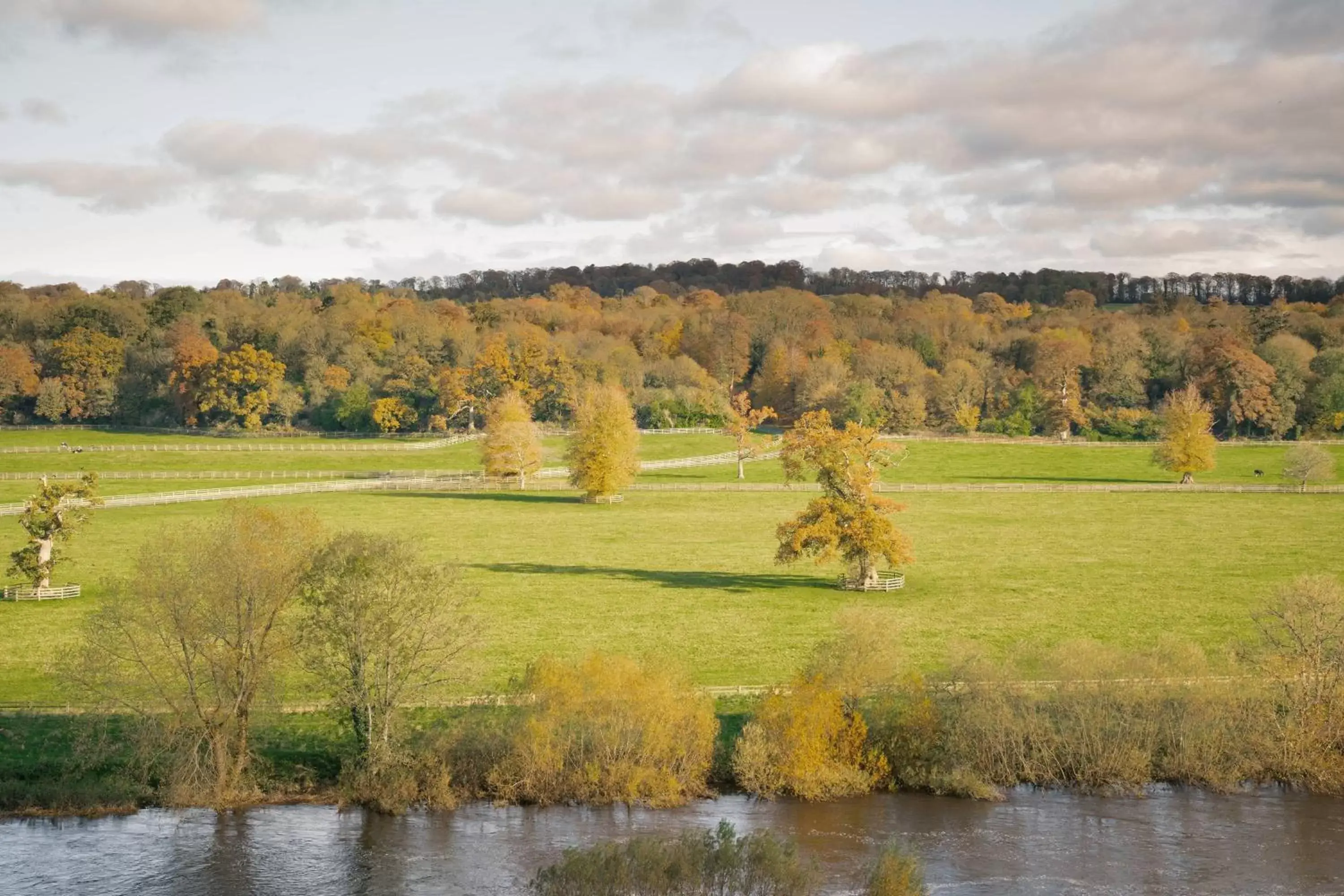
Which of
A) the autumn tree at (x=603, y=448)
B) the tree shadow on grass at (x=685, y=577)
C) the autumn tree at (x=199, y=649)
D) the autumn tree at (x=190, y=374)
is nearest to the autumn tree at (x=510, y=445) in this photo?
the autumn tree at (x=603, y=448)

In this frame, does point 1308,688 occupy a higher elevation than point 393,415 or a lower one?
lower

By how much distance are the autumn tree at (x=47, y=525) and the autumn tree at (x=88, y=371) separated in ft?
297

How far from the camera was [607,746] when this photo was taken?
34.0 m

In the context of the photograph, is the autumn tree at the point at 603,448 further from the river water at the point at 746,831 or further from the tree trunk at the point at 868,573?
the river water at the point at 746,831

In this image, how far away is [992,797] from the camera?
34.2m

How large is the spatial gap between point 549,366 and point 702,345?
33058 millimetres

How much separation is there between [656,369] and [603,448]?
58.6 metres

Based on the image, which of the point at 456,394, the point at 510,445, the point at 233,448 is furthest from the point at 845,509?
the point at 233,448

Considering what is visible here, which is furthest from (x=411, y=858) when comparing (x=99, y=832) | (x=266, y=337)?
(x=266, y=337)

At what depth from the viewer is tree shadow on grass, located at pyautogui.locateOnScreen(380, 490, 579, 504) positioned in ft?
300

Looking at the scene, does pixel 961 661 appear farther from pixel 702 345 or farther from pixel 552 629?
pixel 702 345

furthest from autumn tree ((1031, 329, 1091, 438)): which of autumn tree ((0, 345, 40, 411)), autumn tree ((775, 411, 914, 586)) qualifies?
autumn tree ((0, 345, 40, 411))

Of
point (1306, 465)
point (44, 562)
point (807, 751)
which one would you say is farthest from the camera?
point (1306, 465)

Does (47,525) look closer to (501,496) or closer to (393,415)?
(501,496)
